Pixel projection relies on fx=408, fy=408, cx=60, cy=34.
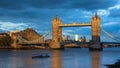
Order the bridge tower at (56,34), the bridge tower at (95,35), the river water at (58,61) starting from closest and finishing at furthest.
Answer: the river water at (58,61) → the bridge tower at (95,35) → the bridge tower at (56,34)

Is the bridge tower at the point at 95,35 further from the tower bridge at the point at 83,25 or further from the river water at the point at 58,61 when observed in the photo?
the river water at the point at 58,61

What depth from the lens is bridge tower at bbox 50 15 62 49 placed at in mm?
147375

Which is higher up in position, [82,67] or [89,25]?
[89,25]

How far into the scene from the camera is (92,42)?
144125 mm

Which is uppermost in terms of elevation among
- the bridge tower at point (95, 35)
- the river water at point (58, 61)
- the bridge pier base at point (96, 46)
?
the bridge tower at point (95, 35)

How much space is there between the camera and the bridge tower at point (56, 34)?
14738 centimetres

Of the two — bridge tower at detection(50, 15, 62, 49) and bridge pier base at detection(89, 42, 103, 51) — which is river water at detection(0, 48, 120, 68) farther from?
bridge tower at detection(50, 15, 62, 49)

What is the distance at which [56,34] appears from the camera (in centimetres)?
15012

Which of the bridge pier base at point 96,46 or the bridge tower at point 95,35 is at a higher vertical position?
the bridge tower at point 95,35

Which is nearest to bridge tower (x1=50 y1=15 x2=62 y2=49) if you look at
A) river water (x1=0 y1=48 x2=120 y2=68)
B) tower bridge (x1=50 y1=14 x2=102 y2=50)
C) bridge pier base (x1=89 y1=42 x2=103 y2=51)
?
tower bridge (x1=50 y1=14 x2=102 y2=50)

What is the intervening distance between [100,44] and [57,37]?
1655 centimetres

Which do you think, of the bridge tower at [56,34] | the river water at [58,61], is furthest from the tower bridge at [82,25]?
the river water at [58,61]

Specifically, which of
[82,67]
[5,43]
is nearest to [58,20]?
[5,43]

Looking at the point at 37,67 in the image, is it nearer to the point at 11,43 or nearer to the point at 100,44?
the point at 100,44
